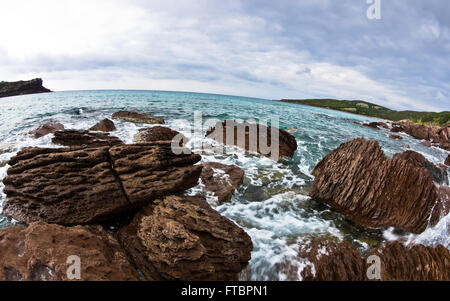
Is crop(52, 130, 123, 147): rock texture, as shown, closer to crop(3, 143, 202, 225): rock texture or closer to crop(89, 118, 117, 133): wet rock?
crop(89, 118, 117, 133): wet rock

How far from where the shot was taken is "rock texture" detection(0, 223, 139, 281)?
3656 mm

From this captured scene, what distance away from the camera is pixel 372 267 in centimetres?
466

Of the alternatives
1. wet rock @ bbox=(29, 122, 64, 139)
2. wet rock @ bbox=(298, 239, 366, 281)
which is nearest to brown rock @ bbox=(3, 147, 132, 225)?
wet rock @ bbox=(298, 239, 366, 281)

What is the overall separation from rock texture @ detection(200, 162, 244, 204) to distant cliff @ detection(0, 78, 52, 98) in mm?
112054

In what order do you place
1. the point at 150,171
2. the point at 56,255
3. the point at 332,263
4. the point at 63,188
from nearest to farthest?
the point at 56,255
the point at 332,263
the point at 63,188
the point at 150,171

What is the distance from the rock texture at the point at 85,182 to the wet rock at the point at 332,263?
4633 mm

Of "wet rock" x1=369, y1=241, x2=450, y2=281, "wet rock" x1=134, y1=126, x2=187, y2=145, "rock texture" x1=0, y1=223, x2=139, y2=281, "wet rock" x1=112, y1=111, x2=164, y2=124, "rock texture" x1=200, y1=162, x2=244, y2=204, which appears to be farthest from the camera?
"wet rock" x1=112, y1=111, x2=164, y2=124

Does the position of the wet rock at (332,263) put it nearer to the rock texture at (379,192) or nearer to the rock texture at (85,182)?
the rock texture at (379,192)

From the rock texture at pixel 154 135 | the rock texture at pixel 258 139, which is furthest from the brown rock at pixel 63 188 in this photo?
the rock texture at pixel 258 139

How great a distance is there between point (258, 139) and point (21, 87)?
120110 mm

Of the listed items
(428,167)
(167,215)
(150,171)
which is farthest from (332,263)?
(428,167)

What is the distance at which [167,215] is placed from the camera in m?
5.48

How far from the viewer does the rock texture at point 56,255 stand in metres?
3.66

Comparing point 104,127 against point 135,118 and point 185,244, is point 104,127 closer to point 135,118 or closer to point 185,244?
point 135,118
